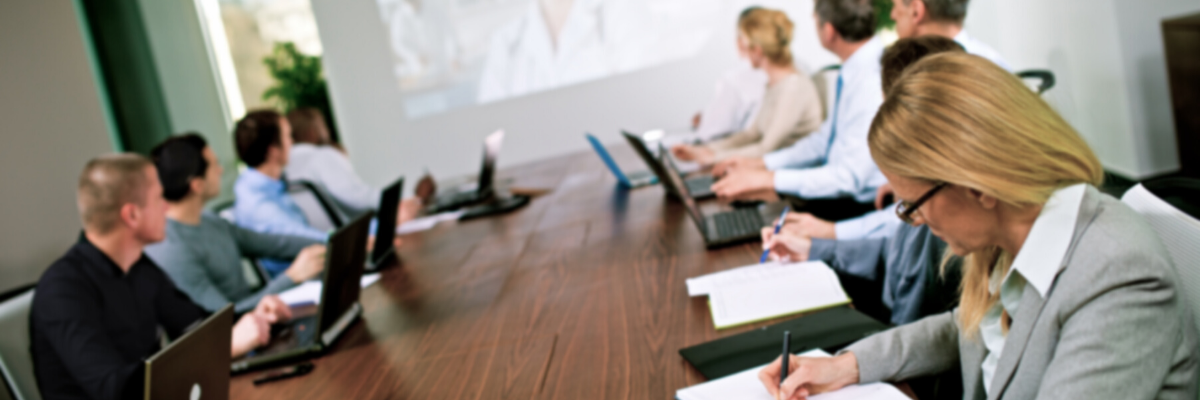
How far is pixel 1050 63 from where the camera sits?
14.6 ft

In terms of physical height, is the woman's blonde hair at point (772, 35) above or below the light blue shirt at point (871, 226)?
above

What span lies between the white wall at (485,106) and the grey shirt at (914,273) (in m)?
5.09

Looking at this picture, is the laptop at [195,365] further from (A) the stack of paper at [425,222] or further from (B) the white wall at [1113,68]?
(B) the white wall at [1113,68]

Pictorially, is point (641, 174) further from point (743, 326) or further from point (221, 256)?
point (743, 326)

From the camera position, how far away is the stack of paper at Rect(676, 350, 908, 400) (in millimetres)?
1079

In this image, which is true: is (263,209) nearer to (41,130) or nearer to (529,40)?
(41,130)

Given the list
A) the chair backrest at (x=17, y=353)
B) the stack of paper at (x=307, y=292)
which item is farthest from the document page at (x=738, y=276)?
the chair backrest at (x=17, y=353)

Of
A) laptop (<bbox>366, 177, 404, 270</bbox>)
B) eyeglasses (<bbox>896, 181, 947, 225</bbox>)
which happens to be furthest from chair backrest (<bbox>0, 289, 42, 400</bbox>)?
eyeglasses (<bbox>896, 181, 947, 225</bbox>)

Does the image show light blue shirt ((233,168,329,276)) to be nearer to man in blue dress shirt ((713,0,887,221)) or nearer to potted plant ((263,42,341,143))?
man in blue dress shirt ((713,0,887,221))

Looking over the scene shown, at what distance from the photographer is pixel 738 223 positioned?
2125 millimetres

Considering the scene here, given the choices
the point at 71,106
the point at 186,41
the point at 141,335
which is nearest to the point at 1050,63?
the point at 141,335

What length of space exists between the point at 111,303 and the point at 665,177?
156 centimetres

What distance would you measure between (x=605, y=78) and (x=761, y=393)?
572 cm

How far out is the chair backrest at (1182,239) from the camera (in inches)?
34.1
